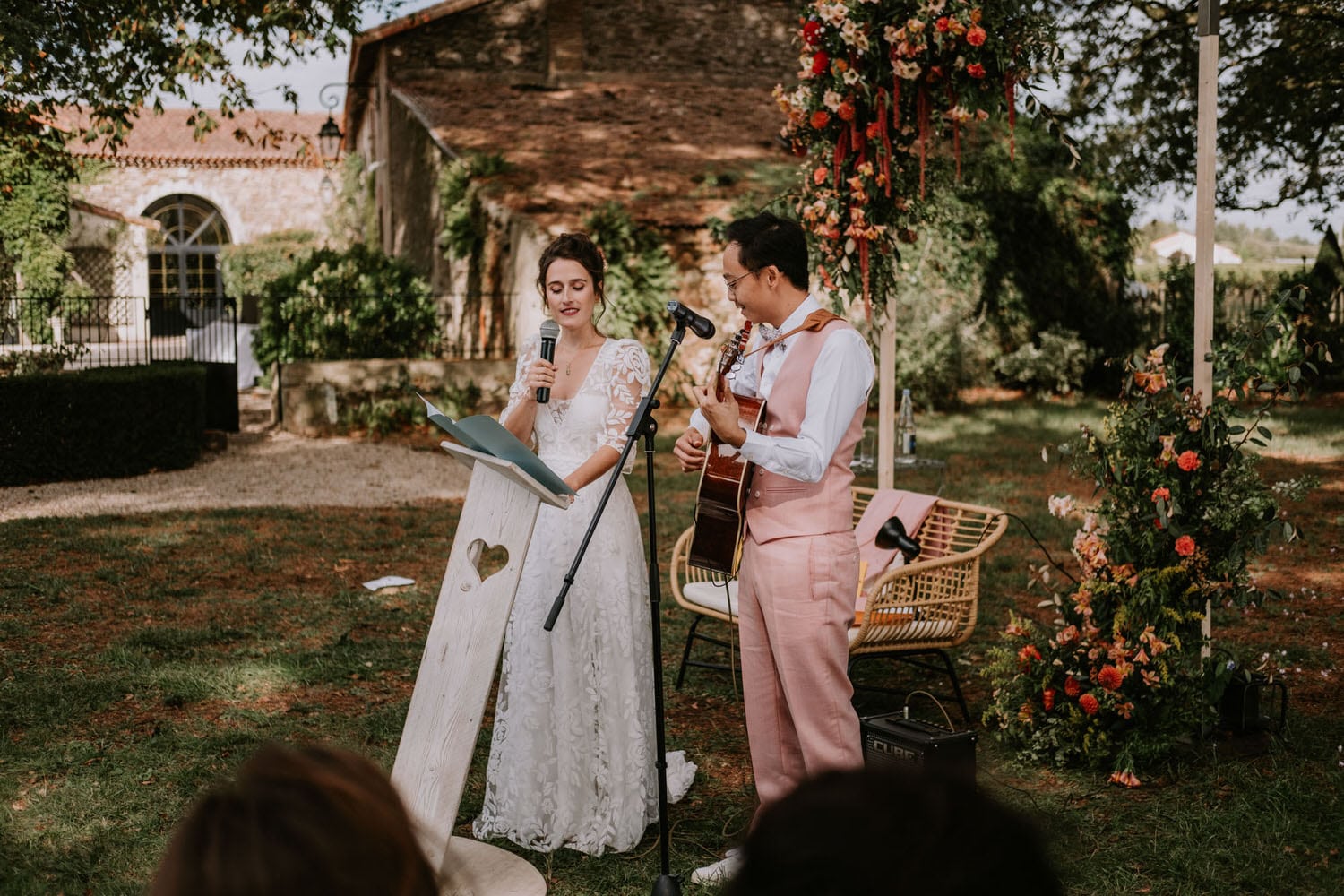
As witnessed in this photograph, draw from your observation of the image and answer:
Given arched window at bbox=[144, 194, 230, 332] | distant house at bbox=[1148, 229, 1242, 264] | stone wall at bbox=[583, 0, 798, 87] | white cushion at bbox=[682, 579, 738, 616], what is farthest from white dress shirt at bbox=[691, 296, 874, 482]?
arched window at bbox=[144, 194, 230, 332]

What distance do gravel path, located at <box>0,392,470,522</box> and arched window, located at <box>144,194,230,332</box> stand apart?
19812 mm

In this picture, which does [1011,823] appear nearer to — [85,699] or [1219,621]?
[85,699]

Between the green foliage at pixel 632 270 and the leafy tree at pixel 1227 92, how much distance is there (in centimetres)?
573

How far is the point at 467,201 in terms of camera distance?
17.1m

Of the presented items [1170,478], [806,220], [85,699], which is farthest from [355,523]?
[1170,478]

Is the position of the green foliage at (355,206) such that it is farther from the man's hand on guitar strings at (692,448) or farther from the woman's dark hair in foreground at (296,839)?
the woman's dark hair in foreground at (296,839)

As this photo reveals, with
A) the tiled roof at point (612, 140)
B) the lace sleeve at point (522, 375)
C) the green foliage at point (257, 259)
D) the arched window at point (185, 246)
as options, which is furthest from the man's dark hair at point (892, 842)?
the arched window at point (185, 246)

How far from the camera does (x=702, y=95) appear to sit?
2117cm

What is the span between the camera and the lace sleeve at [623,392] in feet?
13.9

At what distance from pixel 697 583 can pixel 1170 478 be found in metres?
2.20

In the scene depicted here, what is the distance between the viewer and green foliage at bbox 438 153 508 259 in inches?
670

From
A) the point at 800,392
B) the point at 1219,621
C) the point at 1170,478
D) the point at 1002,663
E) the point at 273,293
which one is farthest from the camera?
the point at 273,293

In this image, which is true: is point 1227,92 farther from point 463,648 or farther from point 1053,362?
point 463,648

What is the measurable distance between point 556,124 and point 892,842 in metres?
19.3
